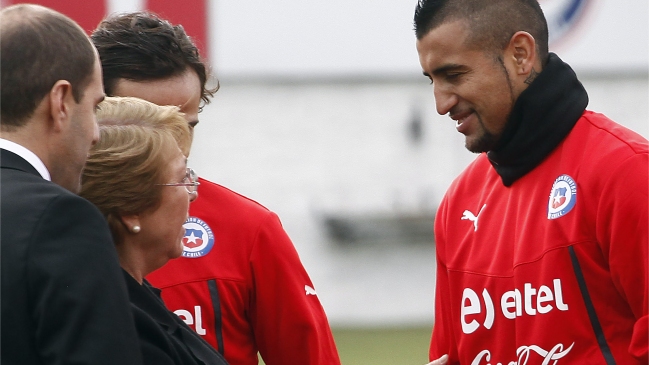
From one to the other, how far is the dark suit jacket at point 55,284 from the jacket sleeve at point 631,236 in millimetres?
1311

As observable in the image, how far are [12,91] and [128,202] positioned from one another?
439mm

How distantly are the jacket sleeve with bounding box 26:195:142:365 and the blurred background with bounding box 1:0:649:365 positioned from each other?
40.9 feet

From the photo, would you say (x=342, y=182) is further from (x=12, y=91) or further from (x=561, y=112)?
(x=12, y=91)

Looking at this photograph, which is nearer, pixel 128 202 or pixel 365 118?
pixel 128 202

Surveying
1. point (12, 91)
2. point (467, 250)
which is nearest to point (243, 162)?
point (467, 250)

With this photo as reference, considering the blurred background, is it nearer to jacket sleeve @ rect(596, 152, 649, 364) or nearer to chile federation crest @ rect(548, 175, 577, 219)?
chile federation crest @ rect(548, 175, 577, 219)

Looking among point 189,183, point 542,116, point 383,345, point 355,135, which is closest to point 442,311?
point 542,116

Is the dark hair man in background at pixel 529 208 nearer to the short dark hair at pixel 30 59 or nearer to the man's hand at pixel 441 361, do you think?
the man's hand at pixel 441 361

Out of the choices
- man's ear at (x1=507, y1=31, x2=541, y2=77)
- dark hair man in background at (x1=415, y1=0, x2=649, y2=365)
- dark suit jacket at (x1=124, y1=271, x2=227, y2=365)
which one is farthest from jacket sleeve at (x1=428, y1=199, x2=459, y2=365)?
dark suit jacket at (x1=124, y1=271, x2=227, y2=365)

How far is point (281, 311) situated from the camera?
274 centimetres

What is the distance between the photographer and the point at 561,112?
269cm

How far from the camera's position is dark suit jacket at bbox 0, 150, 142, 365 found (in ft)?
5.51

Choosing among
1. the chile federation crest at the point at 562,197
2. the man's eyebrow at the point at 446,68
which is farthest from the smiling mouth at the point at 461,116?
the chile federation crest at the point at 562,197

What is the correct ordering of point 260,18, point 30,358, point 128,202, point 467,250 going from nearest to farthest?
point 30,358 < point 128,202 < point 467,250 < point 260,18
